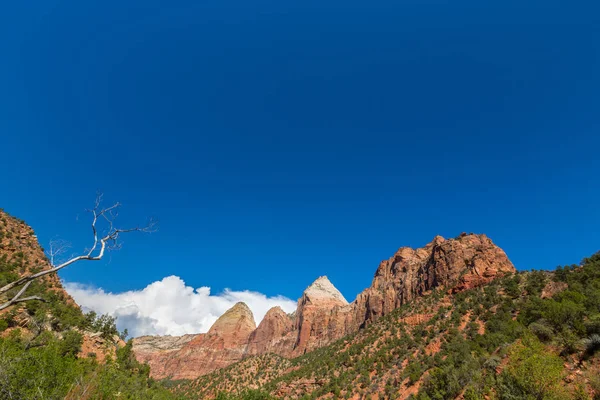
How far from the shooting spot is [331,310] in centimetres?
12444

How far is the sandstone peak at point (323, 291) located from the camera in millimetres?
147250

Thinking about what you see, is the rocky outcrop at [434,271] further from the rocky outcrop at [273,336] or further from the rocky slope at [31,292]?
the rocky slope at [31,292]

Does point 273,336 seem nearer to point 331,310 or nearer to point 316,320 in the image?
point 316,320

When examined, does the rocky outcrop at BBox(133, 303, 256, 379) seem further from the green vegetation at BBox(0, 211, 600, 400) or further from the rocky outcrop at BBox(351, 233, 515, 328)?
the green vegetation at BBox(0, 211, 600, 400)

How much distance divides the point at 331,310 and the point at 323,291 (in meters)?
30.4

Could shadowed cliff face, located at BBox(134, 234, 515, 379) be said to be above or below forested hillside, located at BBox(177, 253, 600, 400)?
above

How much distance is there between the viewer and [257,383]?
72625 mm

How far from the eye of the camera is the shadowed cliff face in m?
59.5

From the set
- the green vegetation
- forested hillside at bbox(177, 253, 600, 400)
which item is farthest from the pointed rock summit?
the green vegetation

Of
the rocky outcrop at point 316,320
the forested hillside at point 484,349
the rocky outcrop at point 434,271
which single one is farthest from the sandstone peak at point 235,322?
the forested hillside at point 484,349

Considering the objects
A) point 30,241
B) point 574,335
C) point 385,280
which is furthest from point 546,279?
point 30,241

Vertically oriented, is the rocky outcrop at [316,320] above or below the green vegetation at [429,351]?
above

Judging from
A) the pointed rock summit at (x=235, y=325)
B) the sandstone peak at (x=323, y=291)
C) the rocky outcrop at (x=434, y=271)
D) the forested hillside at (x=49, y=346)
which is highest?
the sandstone peak at (x=323, y=291)

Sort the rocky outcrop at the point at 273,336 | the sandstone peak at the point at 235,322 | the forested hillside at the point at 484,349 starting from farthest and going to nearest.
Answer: the sandstone peak at the point at 235,322 < the rocky outcrop at the point at 273,336 < the forested hillside at the point at 484,349
